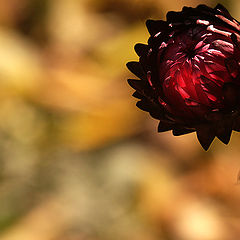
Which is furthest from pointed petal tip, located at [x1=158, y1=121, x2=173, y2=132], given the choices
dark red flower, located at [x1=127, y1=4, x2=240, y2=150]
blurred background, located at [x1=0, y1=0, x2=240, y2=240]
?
blurred background, located at [x1=0, y1=0, x2=240, y2=240]

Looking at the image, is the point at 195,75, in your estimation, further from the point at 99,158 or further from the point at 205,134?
the point at 99,158

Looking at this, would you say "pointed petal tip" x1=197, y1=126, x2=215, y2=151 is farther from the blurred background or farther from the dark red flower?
the blurred background

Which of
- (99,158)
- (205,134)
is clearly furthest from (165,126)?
(99,158)

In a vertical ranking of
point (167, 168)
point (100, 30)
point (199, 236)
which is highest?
point (100, 30)

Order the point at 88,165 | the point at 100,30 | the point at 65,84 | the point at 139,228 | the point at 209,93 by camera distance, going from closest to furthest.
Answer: the point at 209,93 < the point at 139,228 < the point at 88,165 < the point at 65,84 < the point at 100,30

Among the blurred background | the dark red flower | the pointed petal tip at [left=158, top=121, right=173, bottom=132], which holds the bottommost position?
the blurred background

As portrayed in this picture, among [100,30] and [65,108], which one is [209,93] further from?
[100,30]

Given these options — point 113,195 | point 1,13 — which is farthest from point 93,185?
point 1,13

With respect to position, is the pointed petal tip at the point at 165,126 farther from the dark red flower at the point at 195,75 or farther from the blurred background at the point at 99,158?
the blurred background at the point at 99,158
